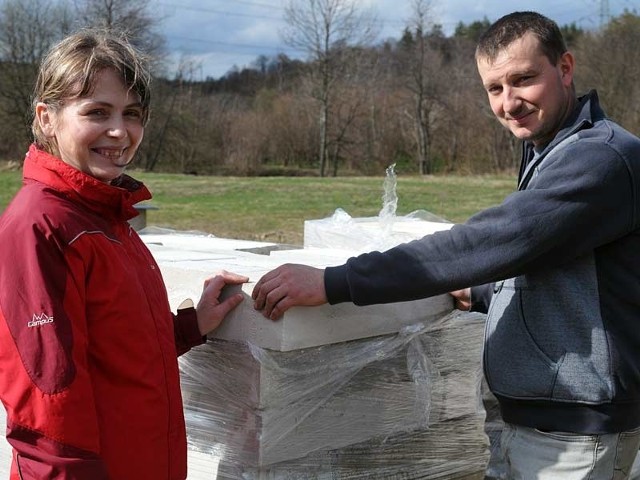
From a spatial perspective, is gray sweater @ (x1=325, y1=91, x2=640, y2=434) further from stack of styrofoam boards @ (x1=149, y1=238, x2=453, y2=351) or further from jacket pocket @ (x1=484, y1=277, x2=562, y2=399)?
stack of styrofoam boards @ (x1=149, y1=238, x2=453, y2=351)

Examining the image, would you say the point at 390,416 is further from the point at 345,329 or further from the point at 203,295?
the point at 203,295

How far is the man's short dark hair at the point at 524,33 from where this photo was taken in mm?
2150

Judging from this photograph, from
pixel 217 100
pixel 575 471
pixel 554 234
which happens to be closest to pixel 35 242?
pixel 554 234

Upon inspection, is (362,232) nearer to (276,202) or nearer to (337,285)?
(337,285)

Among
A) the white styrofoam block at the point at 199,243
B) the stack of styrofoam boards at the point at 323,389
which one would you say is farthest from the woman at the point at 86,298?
the white styrofoam block at the point at 199,243

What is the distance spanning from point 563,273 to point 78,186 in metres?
1.14

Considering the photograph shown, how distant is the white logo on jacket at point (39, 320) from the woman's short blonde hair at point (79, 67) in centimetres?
44

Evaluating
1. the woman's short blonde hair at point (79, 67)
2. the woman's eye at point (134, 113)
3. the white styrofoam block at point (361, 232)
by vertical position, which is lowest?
the white styrofoam block at point (361, 232)

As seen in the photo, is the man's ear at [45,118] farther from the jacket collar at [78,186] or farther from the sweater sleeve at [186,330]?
the sweater sleeve at [186,330]

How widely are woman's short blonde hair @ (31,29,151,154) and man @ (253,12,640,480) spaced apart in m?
0.59

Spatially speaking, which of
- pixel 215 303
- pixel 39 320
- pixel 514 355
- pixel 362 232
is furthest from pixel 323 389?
pixel 362 232

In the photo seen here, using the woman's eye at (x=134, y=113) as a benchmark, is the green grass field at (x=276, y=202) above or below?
below

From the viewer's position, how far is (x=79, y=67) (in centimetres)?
179

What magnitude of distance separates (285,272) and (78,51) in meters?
0.69
